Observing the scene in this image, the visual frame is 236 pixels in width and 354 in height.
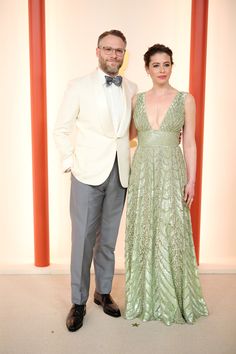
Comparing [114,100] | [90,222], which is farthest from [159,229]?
[114,100]

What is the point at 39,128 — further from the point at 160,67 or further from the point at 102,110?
the point at 160,67

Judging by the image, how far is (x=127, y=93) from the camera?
2621mm

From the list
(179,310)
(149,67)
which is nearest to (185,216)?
(179,310)

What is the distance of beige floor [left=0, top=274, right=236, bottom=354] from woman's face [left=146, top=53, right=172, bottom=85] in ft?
5.12

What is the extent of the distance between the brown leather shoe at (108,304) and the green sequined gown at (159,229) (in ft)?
0.32

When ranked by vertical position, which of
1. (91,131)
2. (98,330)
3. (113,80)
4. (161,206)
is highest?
(113,80)

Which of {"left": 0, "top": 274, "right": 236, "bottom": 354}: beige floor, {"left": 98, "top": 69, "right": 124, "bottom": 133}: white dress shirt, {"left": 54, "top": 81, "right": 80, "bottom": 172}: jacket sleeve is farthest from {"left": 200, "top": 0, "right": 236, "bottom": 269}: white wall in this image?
{"left": 54, "top": 81, "right": 80, "bottom": 172}: jacket sleeve

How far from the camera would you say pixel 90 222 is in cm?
258

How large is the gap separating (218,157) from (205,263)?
3.15 ft

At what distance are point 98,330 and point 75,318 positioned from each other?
16cm

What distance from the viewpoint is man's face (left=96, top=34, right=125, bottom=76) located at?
2.42m

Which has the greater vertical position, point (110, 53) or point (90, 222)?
point (110, 53)

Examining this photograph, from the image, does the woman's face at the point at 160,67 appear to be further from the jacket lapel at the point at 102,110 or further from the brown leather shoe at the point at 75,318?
the brown leather shoe at the point at 75,318

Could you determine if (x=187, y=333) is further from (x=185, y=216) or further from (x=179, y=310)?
(x=185, y=216)
